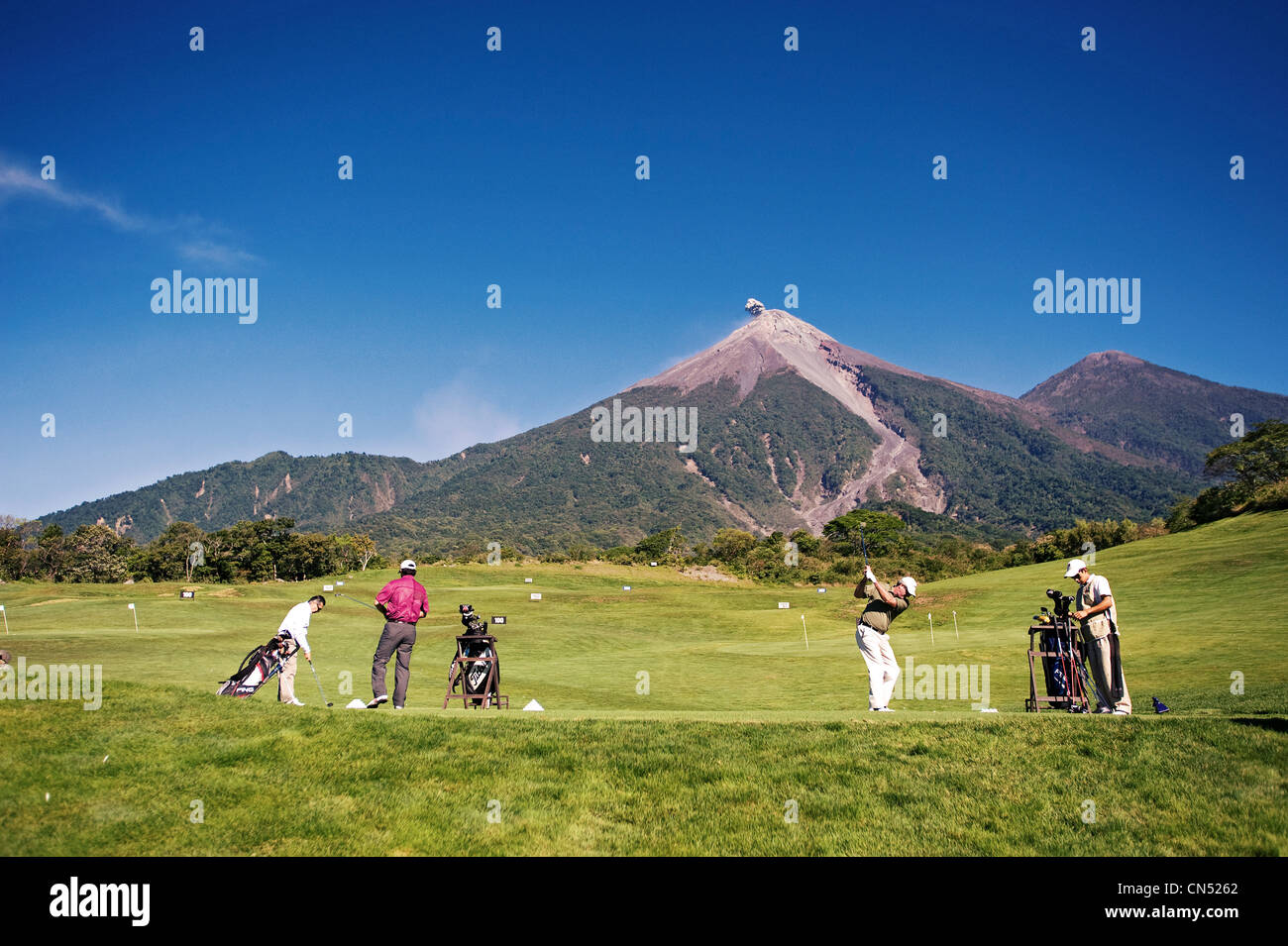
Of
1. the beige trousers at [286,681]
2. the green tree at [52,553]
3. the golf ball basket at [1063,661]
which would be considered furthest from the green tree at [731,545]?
the beige trousers at [286,681]

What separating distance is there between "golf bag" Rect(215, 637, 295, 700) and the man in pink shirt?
7.34ft

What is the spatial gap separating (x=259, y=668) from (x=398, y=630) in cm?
325

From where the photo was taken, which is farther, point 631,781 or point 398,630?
point 398,630

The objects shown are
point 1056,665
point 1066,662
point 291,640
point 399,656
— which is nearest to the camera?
point 399,656

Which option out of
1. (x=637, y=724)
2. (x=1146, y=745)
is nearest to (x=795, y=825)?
(x=637, y=724)

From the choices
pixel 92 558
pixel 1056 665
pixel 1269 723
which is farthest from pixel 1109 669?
pixel 92 558

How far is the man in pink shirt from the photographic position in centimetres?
1272

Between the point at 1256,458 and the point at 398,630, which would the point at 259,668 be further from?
the point at 1256,458

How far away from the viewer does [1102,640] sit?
12.2 meters

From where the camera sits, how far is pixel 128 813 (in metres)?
6.43

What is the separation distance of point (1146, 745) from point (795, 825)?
4310 millimetres

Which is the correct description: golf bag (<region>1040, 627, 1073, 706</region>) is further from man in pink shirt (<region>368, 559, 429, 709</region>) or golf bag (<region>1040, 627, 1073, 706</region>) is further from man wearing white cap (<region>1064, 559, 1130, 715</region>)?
man in pink shirt (<region>368, 559, 429, 709</region>)
